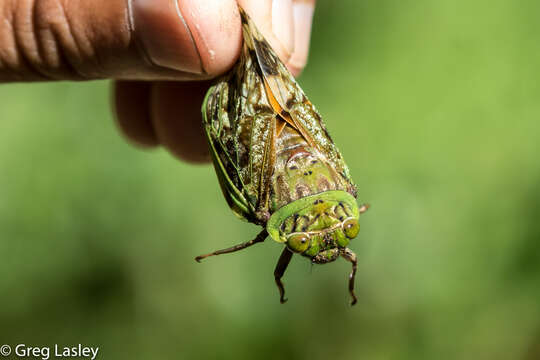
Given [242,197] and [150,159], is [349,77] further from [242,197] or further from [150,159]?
[242,197]

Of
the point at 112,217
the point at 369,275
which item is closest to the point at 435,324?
the point at 369,275

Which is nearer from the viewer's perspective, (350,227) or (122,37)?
(350,227)

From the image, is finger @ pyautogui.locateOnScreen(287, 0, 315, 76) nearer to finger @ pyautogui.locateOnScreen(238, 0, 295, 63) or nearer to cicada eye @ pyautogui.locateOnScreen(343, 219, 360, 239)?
finger @ pyautogui.locateOnScreen(238, 0, 295, 63)
